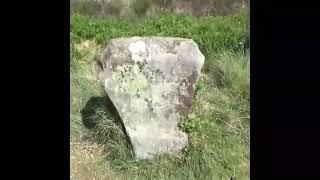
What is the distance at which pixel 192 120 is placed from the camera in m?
5.18

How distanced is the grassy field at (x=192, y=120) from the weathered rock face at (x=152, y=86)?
0.45 feet

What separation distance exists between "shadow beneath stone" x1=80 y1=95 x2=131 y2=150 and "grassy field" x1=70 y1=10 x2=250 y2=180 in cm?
1

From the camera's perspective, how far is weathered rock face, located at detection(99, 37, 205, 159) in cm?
497

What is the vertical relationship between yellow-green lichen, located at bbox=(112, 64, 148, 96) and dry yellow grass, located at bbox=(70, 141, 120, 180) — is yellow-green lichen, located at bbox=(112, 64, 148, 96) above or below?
above

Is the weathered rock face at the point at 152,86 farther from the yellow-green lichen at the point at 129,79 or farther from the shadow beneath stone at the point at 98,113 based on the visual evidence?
the shadow beneath stone at the point at 98,113

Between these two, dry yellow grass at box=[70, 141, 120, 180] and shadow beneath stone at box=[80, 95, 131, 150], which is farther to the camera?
shadow beneath stone at box=[80, 95, 131, 150]

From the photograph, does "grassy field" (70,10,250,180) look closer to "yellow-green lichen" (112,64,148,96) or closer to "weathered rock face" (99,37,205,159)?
"weathered rock face" (99,37,205,159)

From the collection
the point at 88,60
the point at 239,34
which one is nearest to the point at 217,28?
the point at 239,34

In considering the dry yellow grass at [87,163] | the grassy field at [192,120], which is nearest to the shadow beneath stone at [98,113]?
the grassy field at [192,120]

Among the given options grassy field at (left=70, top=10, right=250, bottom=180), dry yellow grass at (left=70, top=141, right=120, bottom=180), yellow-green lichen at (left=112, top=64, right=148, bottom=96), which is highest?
yellow-green lichen at (left=112, top=64, right=148, bottom=96)

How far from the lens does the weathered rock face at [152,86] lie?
16.3 feet

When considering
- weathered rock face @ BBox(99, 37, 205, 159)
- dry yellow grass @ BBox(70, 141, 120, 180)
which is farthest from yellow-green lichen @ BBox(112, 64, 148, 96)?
dry yellow grass @ BBox(70, 141, 120, 180)
